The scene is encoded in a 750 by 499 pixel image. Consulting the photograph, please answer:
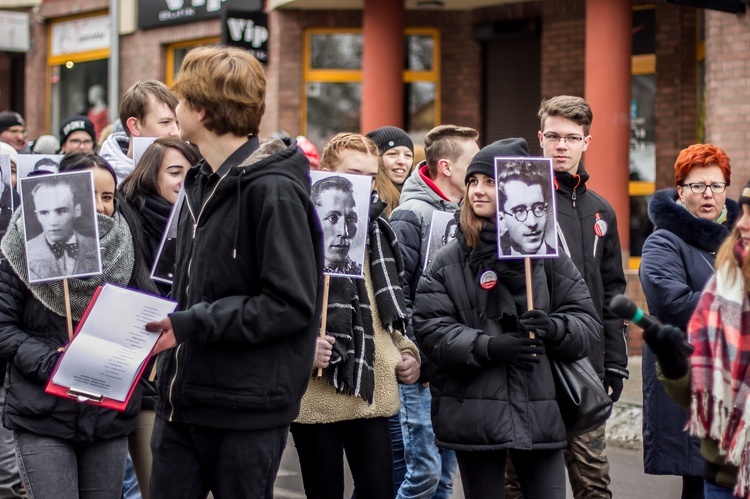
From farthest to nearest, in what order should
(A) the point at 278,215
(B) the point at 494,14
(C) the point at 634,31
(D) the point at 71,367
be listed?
1. (B) the point at 494,14
2. (C) the point at 634,31
3. (D) the point at 71,367
4. (A) the point at 278,215

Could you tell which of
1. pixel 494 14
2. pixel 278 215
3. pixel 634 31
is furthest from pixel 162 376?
pixel 494 14

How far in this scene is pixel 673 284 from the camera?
18.9 ft

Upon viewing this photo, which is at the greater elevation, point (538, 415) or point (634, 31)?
point (634, 31)

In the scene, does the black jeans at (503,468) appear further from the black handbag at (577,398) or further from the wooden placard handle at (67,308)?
the wooden placard handle at (67,308)

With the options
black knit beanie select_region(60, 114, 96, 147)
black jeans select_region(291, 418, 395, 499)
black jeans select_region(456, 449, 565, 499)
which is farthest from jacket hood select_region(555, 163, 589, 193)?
black knit beanie select_region(60, 114, 96, 147)

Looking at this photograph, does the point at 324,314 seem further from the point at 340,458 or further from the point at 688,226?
the point at 688,226

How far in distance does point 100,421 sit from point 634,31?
34.7ft

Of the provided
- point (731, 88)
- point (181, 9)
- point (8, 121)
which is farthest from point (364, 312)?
point (181, 9)

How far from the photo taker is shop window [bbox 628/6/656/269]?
13.8 m

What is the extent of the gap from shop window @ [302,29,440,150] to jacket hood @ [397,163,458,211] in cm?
961

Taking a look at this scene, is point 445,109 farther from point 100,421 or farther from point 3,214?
point 100,421

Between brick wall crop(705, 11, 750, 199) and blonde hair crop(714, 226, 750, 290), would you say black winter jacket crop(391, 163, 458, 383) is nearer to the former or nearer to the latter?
blonde hair crop(714, 226, 750, 290)

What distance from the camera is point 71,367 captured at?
4.09 meters

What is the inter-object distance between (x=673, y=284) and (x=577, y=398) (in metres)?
1.36
